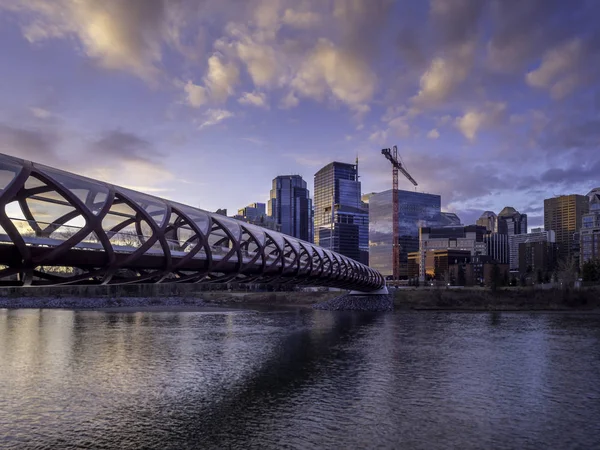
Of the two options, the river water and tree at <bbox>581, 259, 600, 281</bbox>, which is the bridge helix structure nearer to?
the river water

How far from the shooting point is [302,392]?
35719 mm

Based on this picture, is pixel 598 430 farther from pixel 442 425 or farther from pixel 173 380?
pixel 173 380

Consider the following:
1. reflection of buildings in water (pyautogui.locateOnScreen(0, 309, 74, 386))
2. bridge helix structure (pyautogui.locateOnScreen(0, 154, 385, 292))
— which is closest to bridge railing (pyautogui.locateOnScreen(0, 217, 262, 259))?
bridge helix structure (pyautogui.locateOnScreen(0, 154, 385, 292))

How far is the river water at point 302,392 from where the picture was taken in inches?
1047

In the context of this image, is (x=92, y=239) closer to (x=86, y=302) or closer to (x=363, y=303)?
(x=363, y=303)

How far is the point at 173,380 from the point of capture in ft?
127

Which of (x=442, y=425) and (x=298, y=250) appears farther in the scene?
(x=298, y=250)

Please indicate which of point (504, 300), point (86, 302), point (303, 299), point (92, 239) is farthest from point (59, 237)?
point (303, 299)

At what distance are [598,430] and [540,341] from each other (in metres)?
33.0

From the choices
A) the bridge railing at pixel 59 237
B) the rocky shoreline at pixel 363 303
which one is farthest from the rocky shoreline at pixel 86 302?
the bridge railing at pixel 59 237

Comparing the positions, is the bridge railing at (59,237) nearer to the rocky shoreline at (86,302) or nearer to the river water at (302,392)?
the river water at (302,392)

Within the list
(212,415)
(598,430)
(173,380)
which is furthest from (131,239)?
(598,430)

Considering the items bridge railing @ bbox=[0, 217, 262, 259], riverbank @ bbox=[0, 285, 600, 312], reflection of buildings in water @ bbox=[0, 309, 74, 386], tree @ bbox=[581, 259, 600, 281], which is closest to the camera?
bridge railing @ bbox=[0, 217, 262, 259]

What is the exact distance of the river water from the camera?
26594 millimetres
